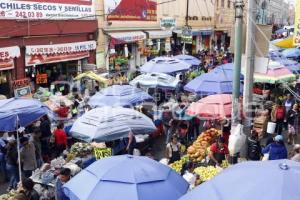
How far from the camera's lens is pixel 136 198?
5398 mm

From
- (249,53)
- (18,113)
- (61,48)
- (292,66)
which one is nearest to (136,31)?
(61,48)

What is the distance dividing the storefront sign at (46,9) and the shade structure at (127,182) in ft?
32.3

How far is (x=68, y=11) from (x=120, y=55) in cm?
619

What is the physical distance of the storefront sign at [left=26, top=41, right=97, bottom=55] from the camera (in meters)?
16.7

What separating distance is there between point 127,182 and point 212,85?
7942mm

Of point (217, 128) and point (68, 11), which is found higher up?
point (68, 11)

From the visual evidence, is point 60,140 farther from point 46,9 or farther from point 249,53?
point 46,9

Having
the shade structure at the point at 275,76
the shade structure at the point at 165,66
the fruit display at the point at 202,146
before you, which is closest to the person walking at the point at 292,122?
the shade structure at the point at 275,76

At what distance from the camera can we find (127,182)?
221 inches

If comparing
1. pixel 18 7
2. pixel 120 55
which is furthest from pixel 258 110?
pixel 120 55

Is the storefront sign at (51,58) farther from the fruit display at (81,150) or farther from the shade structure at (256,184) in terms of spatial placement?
the shade structure at (256,184)

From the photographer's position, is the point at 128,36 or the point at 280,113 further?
the point at 128,36

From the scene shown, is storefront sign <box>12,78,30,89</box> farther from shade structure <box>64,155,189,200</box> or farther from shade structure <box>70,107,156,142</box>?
shade structure <box>64,155,189,200</box>

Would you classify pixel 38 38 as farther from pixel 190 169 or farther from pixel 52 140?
pixel 190 169
